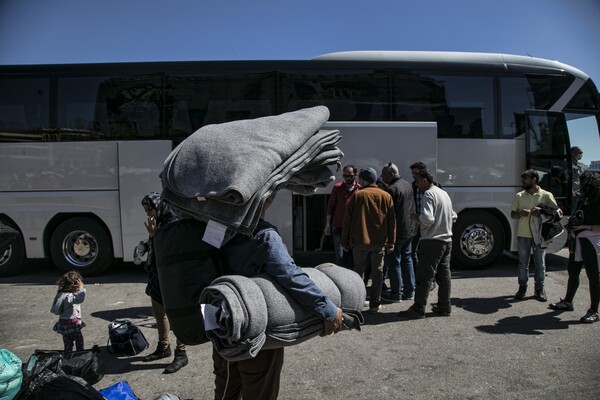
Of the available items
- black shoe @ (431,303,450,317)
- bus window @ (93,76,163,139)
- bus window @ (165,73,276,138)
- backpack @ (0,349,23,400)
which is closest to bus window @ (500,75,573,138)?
black shoe @ (431,303,450,317)

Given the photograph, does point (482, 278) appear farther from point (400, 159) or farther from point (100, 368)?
point (100, 368)

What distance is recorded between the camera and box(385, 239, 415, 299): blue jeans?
6.59 metres

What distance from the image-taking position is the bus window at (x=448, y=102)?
8562mm

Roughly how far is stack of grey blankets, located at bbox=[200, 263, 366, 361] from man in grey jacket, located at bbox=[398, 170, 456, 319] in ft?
11.5

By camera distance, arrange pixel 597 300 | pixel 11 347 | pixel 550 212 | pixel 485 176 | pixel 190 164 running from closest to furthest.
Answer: pixel 190 164 → pixel 11 347 → pixel 597 300 → pixel 550 212 → pixel 485 176

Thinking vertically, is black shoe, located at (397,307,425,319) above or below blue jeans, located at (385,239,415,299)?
below

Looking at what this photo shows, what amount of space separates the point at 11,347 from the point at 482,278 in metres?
7.10

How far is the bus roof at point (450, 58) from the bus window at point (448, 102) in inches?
12.8

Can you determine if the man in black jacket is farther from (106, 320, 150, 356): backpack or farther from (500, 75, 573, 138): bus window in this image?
(106, 320, 150, 356): backpack

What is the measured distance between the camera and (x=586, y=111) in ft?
29.0

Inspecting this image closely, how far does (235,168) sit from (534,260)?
5844mm

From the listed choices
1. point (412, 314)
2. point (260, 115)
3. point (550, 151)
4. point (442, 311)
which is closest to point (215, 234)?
point (412, 314)

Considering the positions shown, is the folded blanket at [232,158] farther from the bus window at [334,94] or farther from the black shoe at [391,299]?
the bus window at [334,94]

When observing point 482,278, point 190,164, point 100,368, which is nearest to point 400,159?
point 482,278
